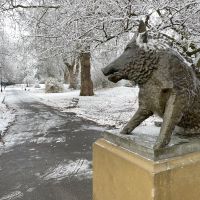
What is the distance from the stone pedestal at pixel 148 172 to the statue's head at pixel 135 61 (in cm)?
63

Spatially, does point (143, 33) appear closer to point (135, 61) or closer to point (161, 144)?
point (135, 61)

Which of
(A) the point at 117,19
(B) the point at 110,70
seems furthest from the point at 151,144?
(A) the point at 117,19

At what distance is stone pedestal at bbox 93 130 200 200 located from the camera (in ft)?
8.24

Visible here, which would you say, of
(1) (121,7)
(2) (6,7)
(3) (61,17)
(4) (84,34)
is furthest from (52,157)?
(2) (6,7)

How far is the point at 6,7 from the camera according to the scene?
14797 millimetres

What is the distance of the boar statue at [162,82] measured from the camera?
2.73 metres

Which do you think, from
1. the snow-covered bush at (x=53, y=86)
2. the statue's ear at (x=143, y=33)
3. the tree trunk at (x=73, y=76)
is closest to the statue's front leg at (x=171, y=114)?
the statue's ear at (x=143, y=33)

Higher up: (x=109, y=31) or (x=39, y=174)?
(x=109, y=31)

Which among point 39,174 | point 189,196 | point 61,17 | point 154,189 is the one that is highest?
point 61,17

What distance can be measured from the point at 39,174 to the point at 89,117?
764cm

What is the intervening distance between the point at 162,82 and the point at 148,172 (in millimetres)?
841

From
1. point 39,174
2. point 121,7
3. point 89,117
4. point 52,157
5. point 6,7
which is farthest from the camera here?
point 6,7

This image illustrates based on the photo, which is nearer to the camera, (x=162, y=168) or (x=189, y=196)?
(x=162, y=168)

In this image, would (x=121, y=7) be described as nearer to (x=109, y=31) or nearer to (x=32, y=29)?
(x=109, y=31)
